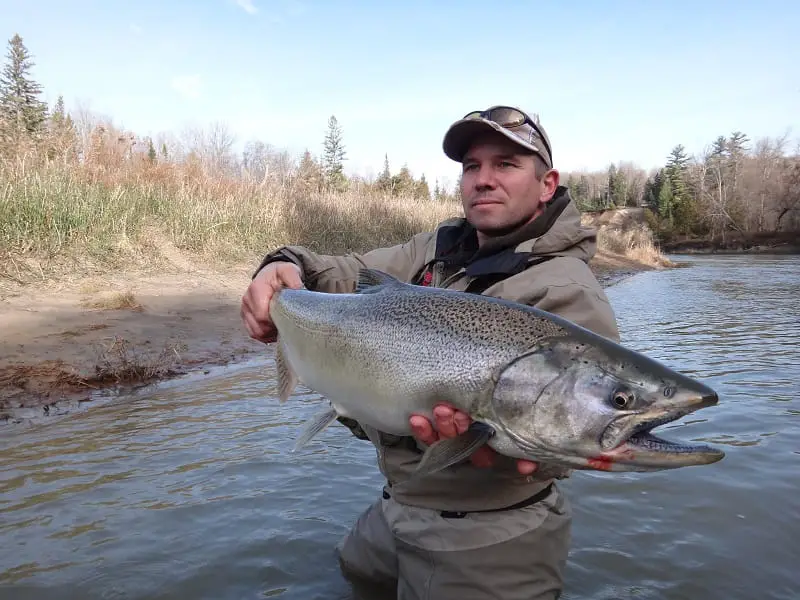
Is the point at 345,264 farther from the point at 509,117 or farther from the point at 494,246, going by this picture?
the point at 509,117

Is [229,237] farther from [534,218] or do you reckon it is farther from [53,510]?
[534,218]

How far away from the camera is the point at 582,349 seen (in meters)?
1.99

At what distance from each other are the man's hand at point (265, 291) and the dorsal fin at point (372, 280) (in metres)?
0.52

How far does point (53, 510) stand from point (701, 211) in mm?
73759

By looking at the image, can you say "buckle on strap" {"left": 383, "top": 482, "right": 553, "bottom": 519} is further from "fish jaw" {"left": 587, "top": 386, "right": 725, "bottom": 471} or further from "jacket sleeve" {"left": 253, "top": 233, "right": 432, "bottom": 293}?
"jacket sleeve" {"left": 253, "top": 233, "right": 432, "bottom": 293}

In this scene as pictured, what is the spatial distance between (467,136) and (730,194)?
76.6 m

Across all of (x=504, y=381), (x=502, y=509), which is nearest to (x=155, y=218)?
(x=502, y=509)

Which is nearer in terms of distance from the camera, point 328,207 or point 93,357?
point 93,357

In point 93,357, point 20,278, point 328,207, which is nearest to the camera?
point 93,357

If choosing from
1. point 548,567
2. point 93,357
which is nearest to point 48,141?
point 93,357

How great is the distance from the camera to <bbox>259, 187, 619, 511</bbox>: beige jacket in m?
2.54

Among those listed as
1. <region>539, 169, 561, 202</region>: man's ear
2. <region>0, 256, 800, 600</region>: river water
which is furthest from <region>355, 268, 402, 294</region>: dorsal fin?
<region>0, 256, 800, 600</region>: river water

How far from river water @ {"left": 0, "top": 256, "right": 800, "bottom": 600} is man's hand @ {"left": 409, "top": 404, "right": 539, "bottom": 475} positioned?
159 cm

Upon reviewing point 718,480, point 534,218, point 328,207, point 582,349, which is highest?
point 328,207
